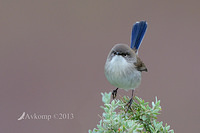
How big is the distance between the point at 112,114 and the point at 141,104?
0.22m

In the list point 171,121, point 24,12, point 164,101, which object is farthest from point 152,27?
point 24,12

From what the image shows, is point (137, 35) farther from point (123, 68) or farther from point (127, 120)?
point (127, 120)

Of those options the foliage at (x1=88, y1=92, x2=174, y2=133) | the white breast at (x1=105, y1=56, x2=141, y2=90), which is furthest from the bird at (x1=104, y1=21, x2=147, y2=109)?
the foliage at (x1=88, y1=92, x2=174, y2=133)

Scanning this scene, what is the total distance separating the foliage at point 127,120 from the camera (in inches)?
39.8

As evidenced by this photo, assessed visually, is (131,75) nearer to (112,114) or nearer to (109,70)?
(109,70)

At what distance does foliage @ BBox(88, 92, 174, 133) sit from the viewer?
1010 mm

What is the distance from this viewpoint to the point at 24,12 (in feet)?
14.7

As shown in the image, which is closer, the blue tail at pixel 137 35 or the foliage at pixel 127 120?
the foliage at pixel 127 120

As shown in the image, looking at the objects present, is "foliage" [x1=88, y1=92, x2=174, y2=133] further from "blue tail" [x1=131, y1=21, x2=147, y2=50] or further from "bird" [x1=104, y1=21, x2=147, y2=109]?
"blue tail" [x1=131, y1=21, x2=147, y2=50]

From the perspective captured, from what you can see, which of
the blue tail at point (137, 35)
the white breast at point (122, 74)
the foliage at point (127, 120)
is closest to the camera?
the foliage at point (127, 120)

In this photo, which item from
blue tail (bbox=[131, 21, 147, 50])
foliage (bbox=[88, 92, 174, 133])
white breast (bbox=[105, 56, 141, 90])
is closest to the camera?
foliage (bbox=[88, 92, 174, 133])

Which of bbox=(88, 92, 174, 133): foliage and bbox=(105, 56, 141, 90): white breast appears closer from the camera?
bbox=(88, 92, 174, 133): foliage

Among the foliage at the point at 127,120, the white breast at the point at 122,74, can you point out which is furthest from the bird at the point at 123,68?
the foliage at the point at 127,120

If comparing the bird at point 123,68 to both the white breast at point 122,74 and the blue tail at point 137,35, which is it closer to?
the white breast at point 122,74
